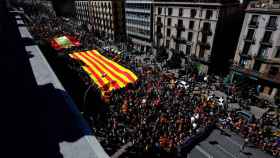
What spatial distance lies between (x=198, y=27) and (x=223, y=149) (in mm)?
23380

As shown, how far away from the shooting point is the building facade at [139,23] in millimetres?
43500

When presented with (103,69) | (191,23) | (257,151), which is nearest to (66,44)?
(103,69)

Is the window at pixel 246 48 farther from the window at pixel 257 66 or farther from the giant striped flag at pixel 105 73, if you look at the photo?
the giant striped flag at pixel 105 73

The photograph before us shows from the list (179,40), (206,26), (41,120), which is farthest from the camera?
(179,40)

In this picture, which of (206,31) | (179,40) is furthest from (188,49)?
(206,31)

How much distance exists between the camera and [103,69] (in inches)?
1211

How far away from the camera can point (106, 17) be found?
57781 mm

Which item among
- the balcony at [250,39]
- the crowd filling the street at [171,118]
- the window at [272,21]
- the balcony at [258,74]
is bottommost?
the crowd filling the street at [171,118]

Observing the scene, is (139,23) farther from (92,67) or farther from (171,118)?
(171,118)

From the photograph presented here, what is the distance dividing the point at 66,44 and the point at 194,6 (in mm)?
31146

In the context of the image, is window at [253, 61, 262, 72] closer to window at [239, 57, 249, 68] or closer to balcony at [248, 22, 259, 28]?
window at [239, 57, 249, 68]

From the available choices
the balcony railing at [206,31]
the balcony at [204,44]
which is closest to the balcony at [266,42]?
the balcony railing at [206,31]

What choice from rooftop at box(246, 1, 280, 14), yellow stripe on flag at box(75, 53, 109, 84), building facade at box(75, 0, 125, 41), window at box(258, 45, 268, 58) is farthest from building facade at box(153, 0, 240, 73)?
yellow stripe on flag at box(75, 53, 109, 84)

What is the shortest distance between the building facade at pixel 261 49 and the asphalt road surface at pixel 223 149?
1323 centimetres
